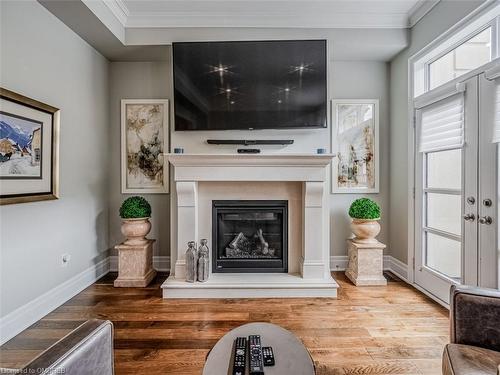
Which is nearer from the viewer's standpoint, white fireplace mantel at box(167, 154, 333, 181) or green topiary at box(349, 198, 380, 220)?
white fireplace mantel at box(167, 154, 333, 181)

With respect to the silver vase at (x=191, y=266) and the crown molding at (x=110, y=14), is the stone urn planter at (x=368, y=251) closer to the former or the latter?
the silver vase at (x=191, y=266)

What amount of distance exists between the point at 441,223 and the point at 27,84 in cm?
394

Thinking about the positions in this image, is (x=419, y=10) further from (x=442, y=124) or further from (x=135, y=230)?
(x=135, y=230)

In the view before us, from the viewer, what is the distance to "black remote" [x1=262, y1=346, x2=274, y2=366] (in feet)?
3.88

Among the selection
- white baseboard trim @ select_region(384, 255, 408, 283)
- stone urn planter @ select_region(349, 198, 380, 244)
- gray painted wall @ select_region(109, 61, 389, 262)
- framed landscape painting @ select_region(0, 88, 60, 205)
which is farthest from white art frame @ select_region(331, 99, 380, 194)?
framed landscape painting @ select_region(0, 88, 60, 205)

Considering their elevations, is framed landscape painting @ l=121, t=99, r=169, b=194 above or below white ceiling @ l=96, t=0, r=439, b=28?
below

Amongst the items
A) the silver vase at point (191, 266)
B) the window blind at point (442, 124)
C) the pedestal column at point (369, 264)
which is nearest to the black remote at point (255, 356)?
the silver vase at point (191, 266)

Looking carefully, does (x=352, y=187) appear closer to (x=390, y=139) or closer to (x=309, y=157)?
(x=390, y=139)

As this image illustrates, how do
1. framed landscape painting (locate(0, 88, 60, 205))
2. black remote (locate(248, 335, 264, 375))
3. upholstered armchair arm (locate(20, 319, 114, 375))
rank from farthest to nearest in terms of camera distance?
1. framed landscape painting (locate(0, 88, 60, 205))
2. black remote (locate(248, 335, 264, 375))
3. upholstered armchair arm (locate(20, 319, 114, 375))

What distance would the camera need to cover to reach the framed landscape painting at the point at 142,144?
3.61m

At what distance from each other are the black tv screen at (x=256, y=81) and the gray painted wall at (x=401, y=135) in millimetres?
1045

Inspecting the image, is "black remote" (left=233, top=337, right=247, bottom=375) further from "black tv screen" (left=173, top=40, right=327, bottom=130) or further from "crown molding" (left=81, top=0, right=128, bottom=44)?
"crown molding" (left=81, top=0, right=128, bottom=44)

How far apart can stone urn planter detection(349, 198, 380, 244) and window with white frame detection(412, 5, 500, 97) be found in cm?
134

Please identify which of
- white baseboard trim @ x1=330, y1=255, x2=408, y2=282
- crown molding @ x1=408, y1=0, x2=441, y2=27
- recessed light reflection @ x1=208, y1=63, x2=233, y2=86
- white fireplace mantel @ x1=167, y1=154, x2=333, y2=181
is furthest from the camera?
white baseboard trim @ x1=330, y1=255, x2=408, y2=282
